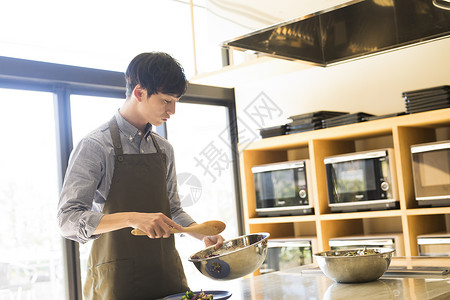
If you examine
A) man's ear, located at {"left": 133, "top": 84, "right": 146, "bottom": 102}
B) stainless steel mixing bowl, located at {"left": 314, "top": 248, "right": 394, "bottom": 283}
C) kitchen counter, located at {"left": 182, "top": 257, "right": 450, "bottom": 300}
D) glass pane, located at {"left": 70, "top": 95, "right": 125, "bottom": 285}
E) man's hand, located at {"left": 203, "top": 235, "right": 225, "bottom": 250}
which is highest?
glass pane, located at {"left": 70, "top": 95, "right": 125, "bottom": 285}

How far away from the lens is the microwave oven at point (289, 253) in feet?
11.8

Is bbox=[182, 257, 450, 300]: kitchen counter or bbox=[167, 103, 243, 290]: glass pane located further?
bbox=[167, 103, 243, 290]: glass pane

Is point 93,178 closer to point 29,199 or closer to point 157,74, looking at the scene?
point 157,74

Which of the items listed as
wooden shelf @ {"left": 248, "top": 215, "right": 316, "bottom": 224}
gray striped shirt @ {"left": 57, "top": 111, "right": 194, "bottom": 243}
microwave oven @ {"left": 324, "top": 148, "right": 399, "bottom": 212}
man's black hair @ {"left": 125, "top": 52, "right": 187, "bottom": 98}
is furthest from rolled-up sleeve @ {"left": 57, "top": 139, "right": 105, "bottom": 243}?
wooden shelf @ {"left": 248, "top": 215, "right": 316, "bottom": 224}

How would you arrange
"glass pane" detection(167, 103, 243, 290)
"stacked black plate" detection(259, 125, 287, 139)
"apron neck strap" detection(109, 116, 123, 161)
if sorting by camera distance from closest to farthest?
1. "apron neck strap" detection(109, 116, 123, 161)
2. "stacked black plate" detection(259, 125, 287, 139)
3. "glass pane" detection(167, 103, 243, 290)

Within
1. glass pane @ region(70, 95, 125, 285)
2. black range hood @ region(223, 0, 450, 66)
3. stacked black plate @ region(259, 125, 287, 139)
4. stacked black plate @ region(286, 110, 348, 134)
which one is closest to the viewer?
black range hood @ region(223, 0, 450, 66)

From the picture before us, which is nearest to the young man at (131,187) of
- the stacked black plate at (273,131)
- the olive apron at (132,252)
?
the olive apron at (132,252)

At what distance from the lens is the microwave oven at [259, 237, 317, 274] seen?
11.8ft

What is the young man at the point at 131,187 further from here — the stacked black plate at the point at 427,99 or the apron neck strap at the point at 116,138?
the stacked black plate at the point at 427,99

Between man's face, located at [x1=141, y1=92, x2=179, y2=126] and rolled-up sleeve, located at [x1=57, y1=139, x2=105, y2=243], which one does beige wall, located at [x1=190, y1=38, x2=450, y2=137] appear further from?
rolled-up sleeve, located at [x1=57, y1=139, x2=105, y2=243]

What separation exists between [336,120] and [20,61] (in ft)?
6.17

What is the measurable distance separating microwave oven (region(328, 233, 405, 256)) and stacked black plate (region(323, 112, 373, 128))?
696mm

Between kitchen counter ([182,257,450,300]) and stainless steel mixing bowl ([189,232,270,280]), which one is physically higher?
stainless steel mixing bowl ([189,232,270,280])

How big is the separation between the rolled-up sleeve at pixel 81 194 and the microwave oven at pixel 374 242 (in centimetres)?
192
